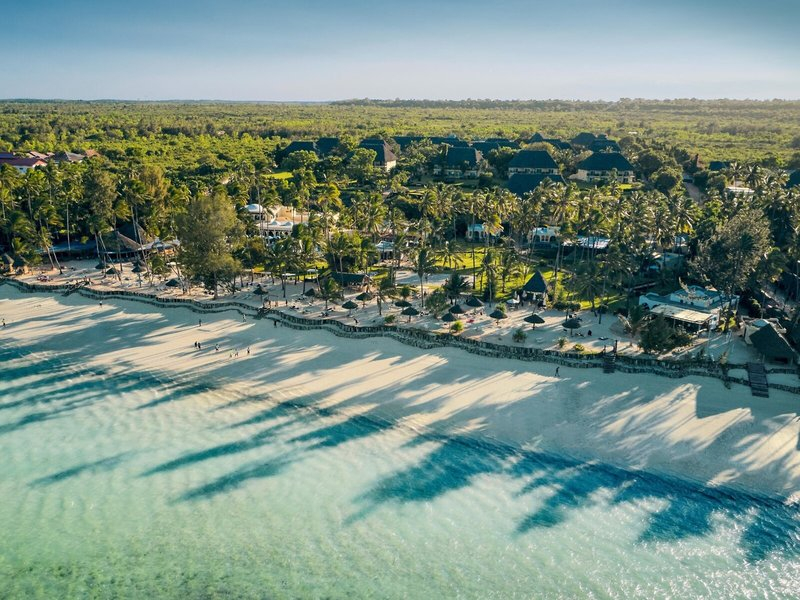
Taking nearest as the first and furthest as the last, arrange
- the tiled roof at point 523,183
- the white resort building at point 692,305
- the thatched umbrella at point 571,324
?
the thatched umbrella at point 571,324 → the white resort building at point 692,305 → the tiled roof at point 523,183

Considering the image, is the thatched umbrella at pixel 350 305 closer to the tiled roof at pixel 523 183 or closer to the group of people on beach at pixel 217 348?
the group of people on beach at pixel 217 348

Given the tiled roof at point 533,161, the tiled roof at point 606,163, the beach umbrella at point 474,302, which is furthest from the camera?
the tiled roof at point 606,163

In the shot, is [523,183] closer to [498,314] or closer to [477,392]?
[498,314]

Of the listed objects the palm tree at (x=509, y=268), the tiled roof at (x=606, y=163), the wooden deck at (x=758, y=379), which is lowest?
the wooden deck at (x=758, y=379)

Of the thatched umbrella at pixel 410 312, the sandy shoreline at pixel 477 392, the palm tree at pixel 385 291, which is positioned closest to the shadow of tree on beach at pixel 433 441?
the sandy shoreline at pixel 477 392


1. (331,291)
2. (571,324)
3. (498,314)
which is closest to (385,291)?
(331,291)

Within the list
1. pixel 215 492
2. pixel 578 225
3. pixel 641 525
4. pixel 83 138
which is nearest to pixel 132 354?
pixel 215 492
